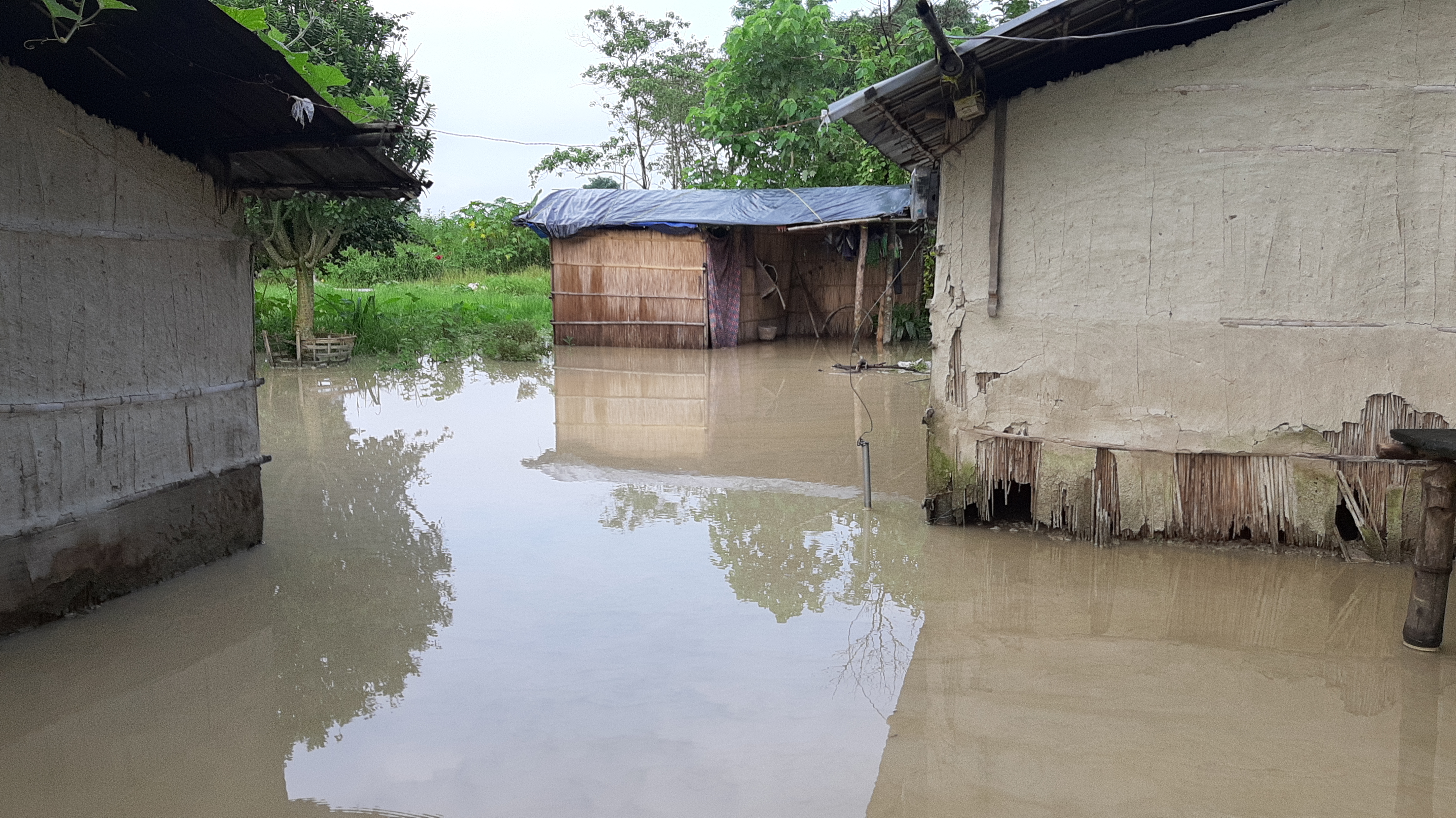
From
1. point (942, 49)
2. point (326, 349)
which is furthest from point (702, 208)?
point (942, 49)

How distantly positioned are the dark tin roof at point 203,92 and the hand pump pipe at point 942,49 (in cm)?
272

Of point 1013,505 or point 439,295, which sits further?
point 439,295

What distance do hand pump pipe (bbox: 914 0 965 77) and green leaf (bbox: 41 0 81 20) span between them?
131 inches

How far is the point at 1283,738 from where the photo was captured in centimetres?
357

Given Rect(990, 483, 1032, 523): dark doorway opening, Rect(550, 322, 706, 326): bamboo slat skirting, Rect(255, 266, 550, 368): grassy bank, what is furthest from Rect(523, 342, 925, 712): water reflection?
Rect(550, 322, 706, 326): bamboo slat skirting

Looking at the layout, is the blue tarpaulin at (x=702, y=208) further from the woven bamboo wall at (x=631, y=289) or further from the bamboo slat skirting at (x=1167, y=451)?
the bamboo slat skirting at (x=1167, y=451)

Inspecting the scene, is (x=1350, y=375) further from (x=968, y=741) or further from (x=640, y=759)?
(x=640, y=759)

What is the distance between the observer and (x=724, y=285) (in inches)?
697

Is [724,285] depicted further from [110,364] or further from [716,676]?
[716,676]

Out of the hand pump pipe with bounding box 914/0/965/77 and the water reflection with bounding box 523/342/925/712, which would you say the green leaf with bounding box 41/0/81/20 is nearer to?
the hand pump pipe with bounding box 914/0/965/77

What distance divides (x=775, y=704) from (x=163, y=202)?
404 cm

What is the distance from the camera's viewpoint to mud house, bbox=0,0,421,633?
172 inches

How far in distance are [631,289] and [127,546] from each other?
1268 centimetres

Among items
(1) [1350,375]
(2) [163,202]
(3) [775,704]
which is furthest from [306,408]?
(1) [1350,375]
